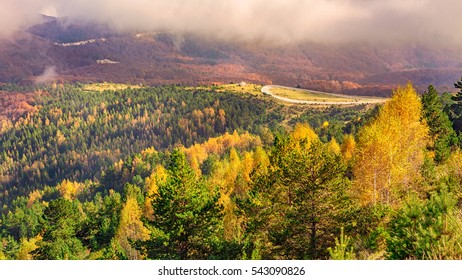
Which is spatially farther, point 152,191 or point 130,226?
point 130,226

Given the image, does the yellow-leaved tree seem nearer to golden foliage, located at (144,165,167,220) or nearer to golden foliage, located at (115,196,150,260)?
golden foliage, located at (144,165,167,220)

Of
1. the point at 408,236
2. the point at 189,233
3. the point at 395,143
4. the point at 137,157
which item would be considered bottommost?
the point at 137,157

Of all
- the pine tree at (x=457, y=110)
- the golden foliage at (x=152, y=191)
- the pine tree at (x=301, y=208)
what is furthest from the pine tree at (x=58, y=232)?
the pine tree at (x=457, y=110)

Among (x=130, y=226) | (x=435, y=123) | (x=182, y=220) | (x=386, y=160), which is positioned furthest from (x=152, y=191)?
(x=435, y=123)

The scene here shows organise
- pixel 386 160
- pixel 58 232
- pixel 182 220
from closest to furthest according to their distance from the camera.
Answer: pixel 182 220 → pixel 386 160 → pixel 58 232

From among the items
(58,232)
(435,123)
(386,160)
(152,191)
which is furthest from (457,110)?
(58,232)

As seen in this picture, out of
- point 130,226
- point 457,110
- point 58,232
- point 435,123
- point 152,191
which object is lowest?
point 130,226

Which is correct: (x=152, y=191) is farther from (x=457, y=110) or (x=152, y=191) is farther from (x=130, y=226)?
(x=457, y=110)

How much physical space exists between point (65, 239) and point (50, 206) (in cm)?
477

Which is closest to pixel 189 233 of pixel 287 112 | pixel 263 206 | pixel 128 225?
pixel 263 206

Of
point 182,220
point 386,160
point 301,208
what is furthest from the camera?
point 386,160

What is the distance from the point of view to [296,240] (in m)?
19.6

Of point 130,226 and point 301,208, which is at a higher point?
point 301,208
